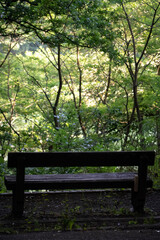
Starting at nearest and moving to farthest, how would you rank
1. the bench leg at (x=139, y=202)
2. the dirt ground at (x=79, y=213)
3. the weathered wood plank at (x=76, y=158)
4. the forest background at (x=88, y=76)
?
the dirt ground at (x=79, y=213) → the weathered wood plank at (x=76, y=158) → the bench leg at (x=139, y=202) → the forest background at (x=88, y=76)

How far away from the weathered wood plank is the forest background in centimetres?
203

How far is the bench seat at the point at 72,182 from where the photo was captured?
3809 millimetres

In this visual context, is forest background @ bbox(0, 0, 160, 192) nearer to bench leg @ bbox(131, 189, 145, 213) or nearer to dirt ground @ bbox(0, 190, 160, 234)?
dirt ground @ bbox(0, 190, 160, 234)

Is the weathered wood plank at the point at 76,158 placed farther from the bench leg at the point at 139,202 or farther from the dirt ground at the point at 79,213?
the dirt ground at the point at 79,213

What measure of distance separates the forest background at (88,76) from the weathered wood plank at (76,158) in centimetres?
203

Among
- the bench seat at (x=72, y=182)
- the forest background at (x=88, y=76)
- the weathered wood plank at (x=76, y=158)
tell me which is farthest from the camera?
the forest background at (x=88, y=76)

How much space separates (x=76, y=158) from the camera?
3717 millimetres

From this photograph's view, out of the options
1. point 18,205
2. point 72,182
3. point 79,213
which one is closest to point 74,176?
point 72,182

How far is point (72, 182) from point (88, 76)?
1103 centimetres

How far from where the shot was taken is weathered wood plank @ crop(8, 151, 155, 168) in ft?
12.0

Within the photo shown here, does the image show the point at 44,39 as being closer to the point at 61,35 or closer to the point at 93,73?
the point at 61,35

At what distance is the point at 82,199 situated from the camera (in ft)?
15.1

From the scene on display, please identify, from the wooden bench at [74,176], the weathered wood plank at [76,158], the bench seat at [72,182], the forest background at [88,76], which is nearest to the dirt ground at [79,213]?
the wooden bench at [74,176]

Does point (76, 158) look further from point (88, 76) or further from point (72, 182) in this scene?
point (88, 76)
